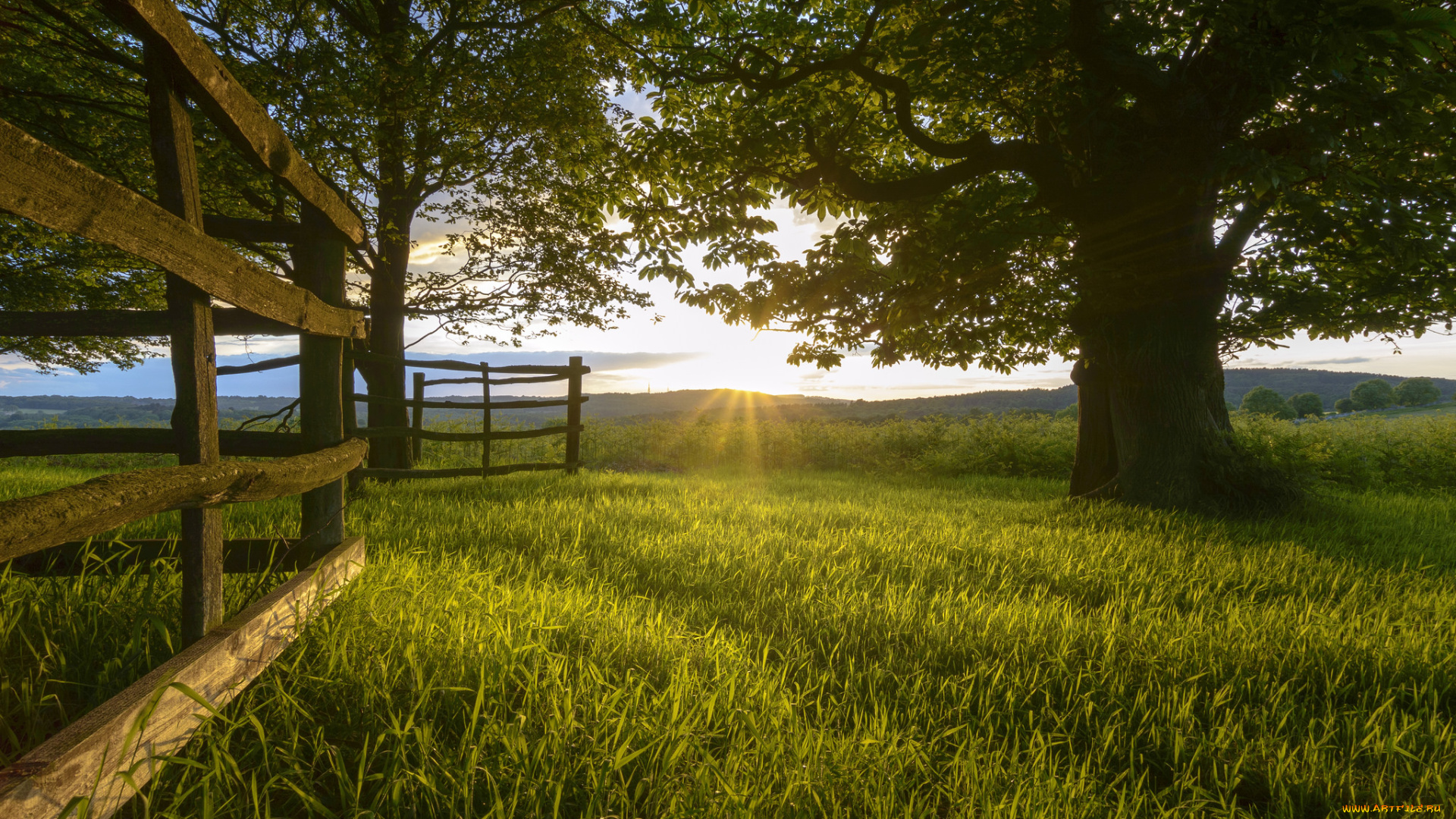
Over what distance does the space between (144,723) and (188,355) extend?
115 cm

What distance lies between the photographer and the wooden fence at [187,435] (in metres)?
1.35

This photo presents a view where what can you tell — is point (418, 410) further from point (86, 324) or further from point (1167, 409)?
point (1167, 409)

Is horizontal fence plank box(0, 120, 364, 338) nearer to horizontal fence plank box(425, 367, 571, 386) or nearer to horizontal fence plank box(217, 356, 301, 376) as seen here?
horizontal fence plank box(217, 356, 301, 376)

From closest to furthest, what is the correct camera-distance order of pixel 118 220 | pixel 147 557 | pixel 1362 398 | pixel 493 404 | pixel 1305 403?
pixel 118 220 < pixel 147 557 < pixel 493 404 < pixel 1305 403 < pixel 1362 398

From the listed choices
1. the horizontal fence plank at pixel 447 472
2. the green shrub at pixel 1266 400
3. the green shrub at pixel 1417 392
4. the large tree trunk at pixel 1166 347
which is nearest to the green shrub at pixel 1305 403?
the green shrub at pixel 1266 400

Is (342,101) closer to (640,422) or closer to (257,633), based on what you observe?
(257,633)

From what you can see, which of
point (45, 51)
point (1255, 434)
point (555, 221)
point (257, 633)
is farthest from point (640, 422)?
point (257, 633)

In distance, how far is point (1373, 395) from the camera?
53.8m

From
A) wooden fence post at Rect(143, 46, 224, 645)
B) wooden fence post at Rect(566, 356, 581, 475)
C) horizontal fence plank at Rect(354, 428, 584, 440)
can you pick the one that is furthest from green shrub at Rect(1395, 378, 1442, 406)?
wooden fence post at Rect(143, 46, 224, 645)

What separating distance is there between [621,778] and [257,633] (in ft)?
4.73

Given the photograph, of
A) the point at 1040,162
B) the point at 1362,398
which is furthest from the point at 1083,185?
the point at 1362,398

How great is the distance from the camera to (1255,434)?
1182cm

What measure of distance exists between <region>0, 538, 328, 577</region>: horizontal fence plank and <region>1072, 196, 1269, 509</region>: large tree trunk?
7.96 meters

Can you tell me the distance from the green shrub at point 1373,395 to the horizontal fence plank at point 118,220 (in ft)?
256
